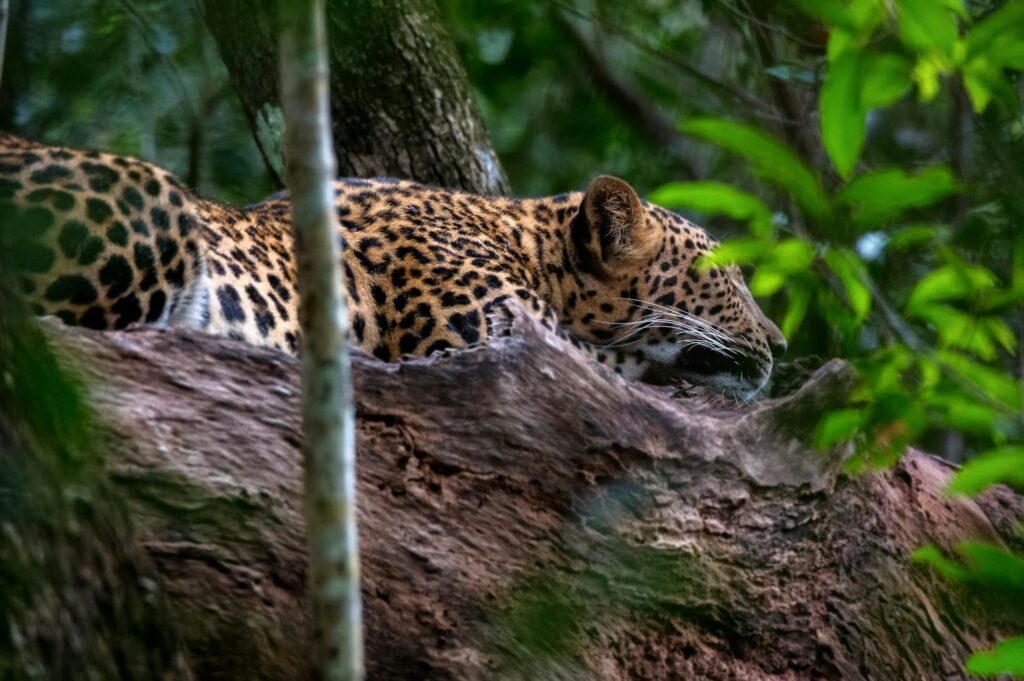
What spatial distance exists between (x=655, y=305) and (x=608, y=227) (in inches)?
20.9

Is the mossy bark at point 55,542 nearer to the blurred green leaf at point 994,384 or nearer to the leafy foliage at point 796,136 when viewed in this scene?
the leafy foliage at point 796,136

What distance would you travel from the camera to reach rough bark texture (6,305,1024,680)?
454cm

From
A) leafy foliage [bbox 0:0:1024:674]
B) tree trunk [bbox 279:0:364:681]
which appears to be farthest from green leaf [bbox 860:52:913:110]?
tree trunk [bbox 279:0:364:681]

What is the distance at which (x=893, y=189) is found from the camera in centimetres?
304

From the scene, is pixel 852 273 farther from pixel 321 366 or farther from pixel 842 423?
pixel 321 366

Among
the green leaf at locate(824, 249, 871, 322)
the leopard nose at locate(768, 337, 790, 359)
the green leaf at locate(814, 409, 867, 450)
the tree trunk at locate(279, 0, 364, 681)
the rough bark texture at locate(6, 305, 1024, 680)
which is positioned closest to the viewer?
the tree trunk at locate(279, 0, 364, 681)

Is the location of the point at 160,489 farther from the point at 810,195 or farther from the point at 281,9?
the point at 810,195

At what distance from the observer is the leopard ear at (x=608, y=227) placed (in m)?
7.83

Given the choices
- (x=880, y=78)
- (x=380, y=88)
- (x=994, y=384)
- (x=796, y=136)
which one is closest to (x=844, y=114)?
(x=880, y=78)

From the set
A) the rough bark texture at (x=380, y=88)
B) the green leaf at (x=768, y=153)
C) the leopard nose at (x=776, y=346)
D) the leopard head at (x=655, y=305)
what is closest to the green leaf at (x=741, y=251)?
the green leaf at (x=768, y=153)

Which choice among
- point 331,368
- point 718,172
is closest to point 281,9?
point 331,368

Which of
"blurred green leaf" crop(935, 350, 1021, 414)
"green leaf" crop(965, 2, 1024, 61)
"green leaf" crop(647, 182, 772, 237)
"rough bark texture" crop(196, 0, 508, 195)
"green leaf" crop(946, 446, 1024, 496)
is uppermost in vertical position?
"rough bark texture" crop(196, 0, 508, 195)

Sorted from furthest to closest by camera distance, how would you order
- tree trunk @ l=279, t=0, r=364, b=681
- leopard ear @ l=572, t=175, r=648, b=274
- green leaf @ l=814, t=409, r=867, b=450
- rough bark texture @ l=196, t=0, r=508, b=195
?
rough bark texture @ l=196, t=0, r=508, b=195
leopard ear @ l=572, t=175, r=648, b=274
green leaf @ l=814, t=409, r=867, b=450
tree trunk @ l=279, t=0, r=364, b=681

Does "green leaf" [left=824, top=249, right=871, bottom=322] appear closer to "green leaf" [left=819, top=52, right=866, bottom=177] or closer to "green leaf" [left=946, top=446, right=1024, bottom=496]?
"green leaf" [left=819, top=52, right=866, bottom=177]
